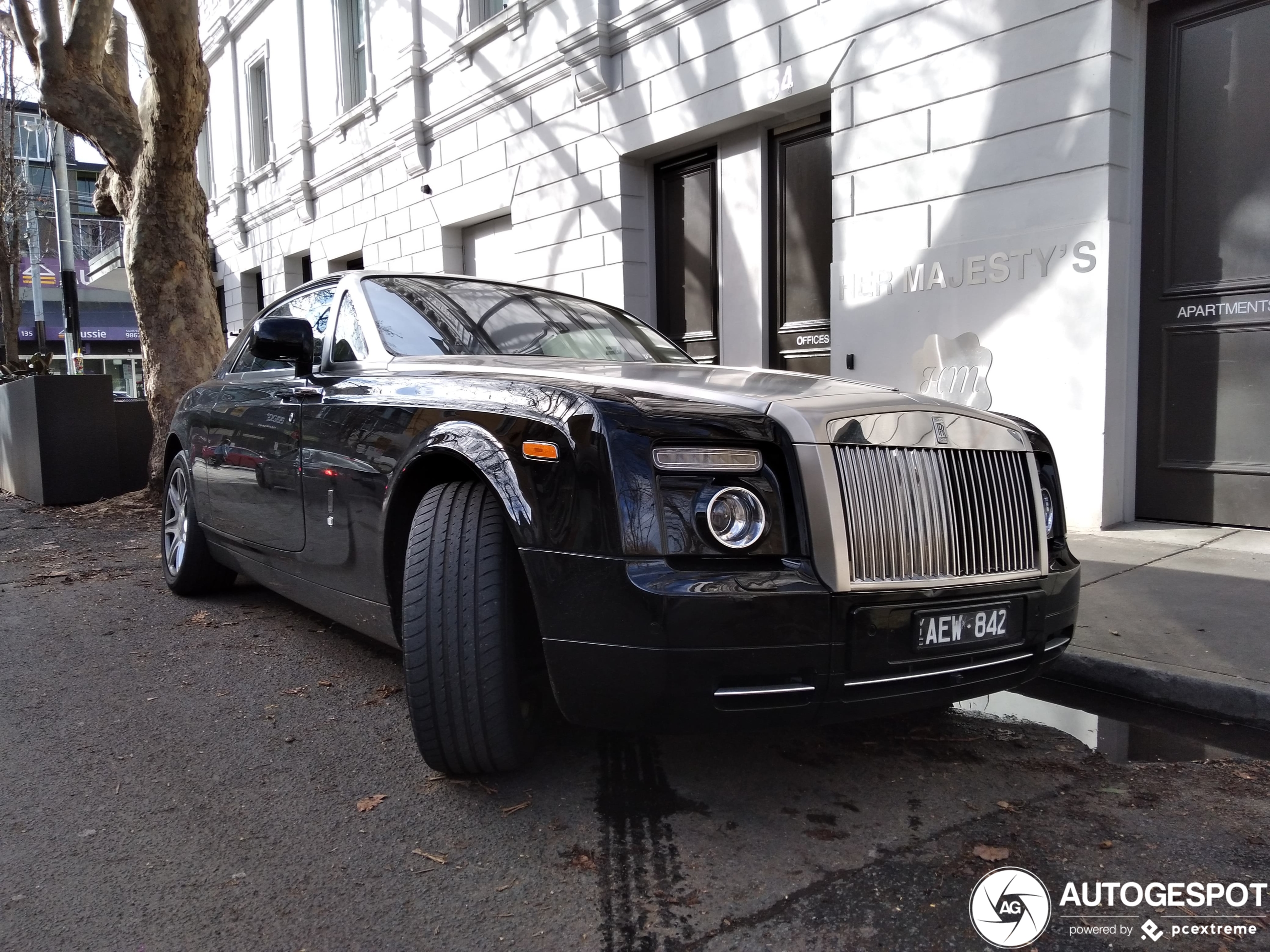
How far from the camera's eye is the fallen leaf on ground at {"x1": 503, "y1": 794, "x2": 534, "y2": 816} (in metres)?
2.57

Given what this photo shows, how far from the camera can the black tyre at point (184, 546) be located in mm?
5035

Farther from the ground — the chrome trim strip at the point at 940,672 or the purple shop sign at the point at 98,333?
the purple shop sign at the point at 98,333

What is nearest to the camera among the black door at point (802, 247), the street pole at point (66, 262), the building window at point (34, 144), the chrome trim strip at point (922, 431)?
the chrome trim strip at point (922, 431)

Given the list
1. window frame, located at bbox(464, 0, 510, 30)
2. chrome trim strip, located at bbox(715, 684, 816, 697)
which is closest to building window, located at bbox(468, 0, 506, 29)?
window frame, located at bbox(464, 0, 510, 30)

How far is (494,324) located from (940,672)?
7.09 feet

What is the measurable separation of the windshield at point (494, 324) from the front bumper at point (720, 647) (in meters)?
1.42

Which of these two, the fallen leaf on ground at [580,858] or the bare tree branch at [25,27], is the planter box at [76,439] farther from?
the fallen leaf on ground at [580,858]

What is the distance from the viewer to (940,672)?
2.40 m

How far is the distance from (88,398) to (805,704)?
1008 centimetres

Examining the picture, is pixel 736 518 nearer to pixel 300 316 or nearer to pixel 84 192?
pixel 300 316

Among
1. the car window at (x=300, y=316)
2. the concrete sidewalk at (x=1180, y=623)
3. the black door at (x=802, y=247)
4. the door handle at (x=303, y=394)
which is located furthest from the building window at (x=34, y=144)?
the concrete sidewalk at (x=1180, y=623)

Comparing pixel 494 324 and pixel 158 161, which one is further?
pixel 158 161

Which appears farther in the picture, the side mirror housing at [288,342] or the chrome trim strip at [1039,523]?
the side mirror housing at [288,342]

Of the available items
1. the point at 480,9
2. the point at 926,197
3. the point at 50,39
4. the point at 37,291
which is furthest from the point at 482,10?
the point at 37,291
